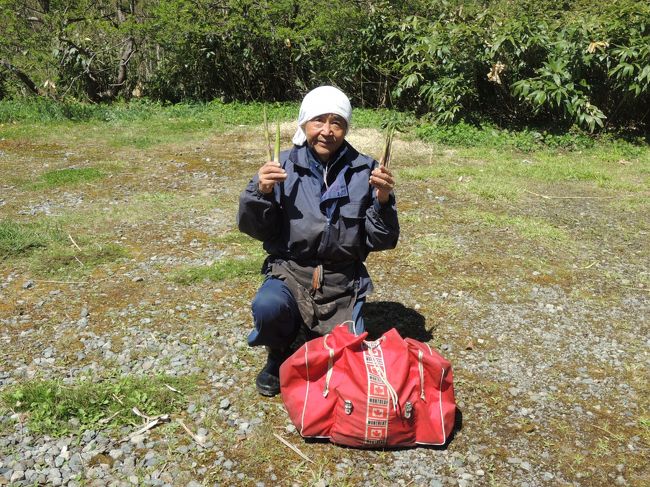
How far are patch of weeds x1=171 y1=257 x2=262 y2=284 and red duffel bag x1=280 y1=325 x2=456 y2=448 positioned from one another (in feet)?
6.16

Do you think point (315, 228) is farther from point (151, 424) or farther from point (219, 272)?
point (219, 272)

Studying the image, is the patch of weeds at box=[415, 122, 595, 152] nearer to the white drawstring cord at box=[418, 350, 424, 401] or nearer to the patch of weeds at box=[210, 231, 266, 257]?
the patch of weeds at box=[210, 231, 266, 257]

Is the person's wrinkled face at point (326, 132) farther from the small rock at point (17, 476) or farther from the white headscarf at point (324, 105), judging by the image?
the small rock at point (17, 476)

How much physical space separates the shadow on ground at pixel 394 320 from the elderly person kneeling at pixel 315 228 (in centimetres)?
80

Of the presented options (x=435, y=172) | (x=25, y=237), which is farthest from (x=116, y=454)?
(x=435, y=172)

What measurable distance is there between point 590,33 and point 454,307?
6014mm

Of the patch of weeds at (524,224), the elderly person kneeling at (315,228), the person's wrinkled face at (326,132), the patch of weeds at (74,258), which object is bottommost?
the patch of weeds at (74,258)

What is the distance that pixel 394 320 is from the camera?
13.7 feet

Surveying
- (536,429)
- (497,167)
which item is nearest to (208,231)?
(536,429)

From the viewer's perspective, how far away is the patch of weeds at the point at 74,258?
480cm

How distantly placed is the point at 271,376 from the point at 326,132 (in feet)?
4.10

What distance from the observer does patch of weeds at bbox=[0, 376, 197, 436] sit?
302cm

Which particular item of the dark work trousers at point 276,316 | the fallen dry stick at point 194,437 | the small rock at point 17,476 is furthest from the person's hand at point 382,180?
the small rock at point 17,476

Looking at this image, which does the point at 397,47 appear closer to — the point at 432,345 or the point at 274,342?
the point at 432,345
